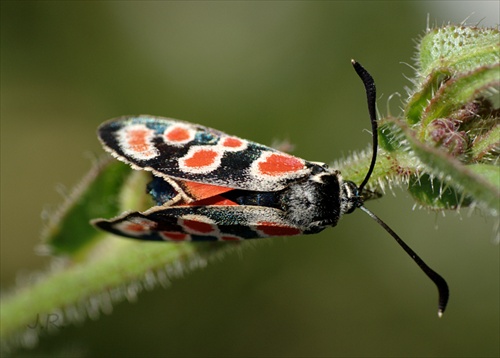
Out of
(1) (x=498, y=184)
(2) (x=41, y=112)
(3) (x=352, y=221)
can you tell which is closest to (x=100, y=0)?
(2) (x=41, y=112)

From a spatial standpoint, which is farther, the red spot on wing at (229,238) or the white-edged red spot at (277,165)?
the red spot on wing at (229,238)

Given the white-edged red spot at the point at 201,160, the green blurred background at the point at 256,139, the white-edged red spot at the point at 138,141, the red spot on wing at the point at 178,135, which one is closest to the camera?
the white-edged red spot at the point at 201,160

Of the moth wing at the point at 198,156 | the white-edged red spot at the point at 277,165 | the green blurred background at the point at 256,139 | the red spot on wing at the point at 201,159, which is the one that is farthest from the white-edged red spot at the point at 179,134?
the green blurred background at the point at 256,139

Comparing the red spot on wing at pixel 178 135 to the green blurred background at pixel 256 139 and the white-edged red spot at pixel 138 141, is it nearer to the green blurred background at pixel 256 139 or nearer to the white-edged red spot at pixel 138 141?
the white-edged red spot at pixel 138 141

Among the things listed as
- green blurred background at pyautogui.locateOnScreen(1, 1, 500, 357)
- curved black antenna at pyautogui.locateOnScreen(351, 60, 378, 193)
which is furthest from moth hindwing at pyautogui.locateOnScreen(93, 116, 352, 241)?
green blurred background at pyautogui.locateOnScreen(1, 1, 500, 357)

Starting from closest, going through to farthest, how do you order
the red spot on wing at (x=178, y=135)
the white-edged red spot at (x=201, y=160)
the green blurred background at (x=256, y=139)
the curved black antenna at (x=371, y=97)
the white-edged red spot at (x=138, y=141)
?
the curved black antenna at (x=371, y=97) < the white-edged red spot at (x=201, y=160) < the white-edged red spot at (x=138, y=141) < the red spot on wing at (x=178, y=135) < the green blurred background at (x=256, y=139)

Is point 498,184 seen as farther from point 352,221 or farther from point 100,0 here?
point 100,0

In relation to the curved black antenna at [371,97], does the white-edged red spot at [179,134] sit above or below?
below
